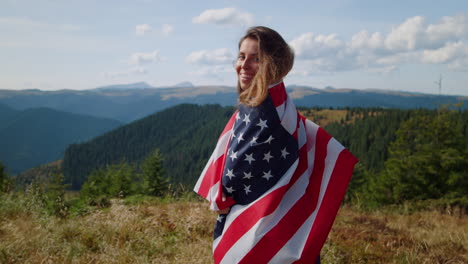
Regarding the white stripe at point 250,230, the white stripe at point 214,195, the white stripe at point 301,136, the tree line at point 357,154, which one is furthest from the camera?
the tree line at point 357,154

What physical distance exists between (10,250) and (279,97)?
12.6 ft

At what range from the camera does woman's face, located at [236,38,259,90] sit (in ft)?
7.07

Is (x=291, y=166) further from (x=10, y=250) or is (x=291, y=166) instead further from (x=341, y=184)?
(x=10, y=250)

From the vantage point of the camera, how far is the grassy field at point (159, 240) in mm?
3580

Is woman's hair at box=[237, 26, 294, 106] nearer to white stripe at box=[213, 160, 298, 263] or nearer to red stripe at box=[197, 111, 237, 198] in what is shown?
red stripe at box=[197, 111, 237, 198]

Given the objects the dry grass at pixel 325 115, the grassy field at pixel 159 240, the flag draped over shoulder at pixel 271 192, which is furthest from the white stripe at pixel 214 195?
the dry grass at pixel 325 115

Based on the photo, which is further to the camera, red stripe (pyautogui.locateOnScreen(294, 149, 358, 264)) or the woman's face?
the woman's face

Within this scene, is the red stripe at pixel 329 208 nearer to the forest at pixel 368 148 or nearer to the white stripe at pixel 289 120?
the white stripe at pixel 289 120

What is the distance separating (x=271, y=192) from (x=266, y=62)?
905 mm

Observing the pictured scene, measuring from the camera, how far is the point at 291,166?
2.12m

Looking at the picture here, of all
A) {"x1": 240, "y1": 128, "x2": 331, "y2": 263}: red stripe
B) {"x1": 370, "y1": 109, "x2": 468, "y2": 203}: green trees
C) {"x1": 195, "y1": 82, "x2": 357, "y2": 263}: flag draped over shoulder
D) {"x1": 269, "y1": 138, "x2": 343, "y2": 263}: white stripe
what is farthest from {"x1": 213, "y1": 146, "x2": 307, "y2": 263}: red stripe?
{"x1": 370, "y1": 109, "x2": 468, "y2": 203}: green trees

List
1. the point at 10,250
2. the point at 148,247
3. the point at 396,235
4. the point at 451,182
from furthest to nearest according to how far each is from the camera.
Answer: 1. the point at 451,182
2. the point at 396,235
3. the point at 148,247
4. the point at 10,250

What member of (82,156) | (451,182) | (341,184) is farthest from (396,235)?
(82,156)

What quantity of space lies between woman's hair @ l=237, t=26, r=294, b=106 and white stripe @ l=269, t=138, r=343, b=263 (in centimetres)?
74
